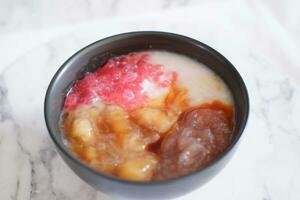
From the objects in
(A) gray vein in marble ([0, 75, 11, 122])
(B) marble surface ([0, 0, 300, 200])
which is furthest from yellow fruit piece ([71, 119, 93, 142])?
(A) gray vein in marble ([0, 75, 11, 122])

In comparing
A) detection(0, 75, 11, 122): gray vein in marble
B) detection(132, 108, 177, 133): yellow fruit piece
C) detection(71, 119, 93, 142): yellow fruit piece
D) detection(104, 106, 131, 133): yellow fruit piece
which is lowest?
detection(0, 75, 11, 122): gray vein in marble

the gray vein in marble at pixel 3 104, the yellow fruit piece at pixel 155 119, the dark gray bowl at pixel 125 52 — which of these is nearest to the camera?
the dark gray bowl at pixel 125 52

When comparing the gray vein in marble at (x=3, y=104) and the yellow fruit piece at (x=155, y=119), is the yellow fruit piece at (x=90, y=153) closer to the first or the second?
the yellow fruit piece at (x=155, y=119)

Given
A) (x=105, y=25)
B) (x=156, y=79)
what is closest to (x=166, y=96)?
(x=156, y=79)

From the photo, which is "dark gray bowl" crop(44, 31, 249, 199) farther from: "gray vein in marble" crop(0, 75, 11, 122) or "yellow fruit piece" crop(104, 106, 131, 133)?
"gray vein in marble" crop(0, 75, 11, 122)

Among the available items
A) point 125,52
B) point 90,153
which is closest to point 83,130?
point 90,153

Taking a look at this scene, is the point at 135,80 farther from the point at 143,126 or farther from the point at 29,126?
the point at 29,126

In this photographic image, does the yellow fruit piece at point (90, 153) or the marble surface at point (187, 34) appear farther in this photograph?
the marble surface at point (187, 34)

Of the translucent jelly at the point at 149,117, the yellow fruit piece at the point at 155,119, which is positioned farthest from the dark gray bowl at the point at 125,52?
the yellow fruit piece at the point at 155,119
